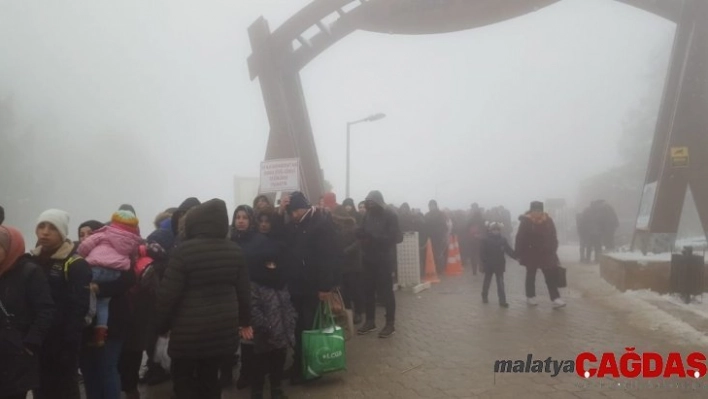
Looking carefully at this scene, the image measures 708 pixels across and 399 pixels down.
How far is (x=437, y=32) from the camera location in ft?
37.2

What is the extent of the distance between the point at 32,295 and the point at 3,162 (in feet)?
146

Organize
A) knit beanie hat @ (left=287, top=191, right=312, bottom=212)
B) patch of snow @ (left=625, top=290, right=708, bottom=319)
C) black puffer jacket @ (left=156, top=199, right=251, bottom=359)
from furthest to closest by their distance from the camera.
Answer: patch of snow @ (left=625, top=290, right=708, bottom=319), knit beanie hat @ (left=287, top=191, right=312, bottom=212), black puffer jacket @ (left=156, top=199, right=251, bottom=359)

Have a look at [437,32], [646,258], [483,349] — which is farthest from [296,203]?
[437,32]

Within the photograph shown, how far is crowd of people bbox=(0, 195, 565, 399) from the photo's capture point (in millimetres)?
3234

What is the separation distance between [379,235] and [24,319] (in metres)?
4.40

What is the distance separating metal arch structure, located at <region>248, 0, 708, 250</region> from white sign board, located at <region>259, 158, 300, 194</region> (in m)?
0.95

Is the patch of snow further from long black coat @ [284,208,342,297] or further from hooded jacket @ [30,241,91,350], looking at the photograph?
hooded jacket @ [30,241,91,350]

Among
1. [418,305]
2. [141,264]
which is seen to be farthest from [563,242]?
[141,264]

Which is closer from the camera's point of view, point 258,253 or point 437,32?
point 258,253

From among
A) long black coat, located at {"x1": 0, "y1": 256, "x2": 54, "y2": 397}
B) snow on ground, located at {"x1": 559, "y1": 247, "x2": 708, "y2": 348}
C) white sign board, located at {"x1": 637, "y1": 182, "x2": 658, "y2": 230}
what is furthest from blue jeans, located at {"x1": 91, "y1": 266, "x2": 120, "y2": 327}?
white sign board, located at {"x1": 637, "y1": 182, "x2": 658, "y2": 230}

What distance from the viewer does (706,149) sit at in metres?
9.33

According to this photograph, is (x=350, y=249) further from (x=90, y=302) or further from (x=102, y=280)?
(x=90, y=302)

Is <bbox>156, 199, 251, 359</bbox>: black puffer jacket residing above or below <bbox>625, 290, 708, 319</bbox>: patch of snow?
above

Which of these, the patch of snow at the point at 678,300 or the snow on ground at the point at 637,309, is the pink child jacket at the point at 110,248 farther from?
the patch of snow at the point at 678,300
